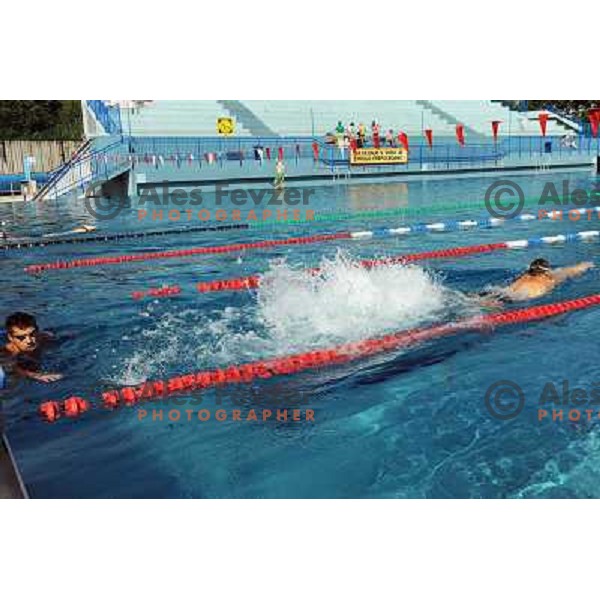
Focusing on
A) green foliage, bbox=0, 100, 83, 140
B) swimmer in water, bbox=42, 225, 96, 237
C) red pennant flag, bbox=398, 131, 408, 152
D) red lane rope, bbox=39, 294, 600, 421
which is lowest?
red lane rope, bbox=39, 294, 600, 421

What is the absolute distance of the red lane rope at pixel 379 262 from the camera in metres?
6.79

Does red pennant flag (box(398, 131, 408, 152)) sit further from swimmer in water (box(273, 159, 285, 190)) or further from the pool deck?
the pool deck

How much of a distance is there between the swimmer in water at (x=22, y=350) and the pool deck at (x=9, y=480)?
1331mm

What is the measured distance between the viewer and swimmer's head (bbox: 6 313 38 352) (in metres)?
4.34

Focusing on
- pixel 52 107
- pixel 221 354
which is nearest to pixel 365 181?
pixel 52 107

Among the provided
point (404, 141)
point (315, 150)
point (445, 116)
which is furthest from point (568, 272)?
point (445, 116)

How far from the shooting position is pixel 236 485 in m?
3.06

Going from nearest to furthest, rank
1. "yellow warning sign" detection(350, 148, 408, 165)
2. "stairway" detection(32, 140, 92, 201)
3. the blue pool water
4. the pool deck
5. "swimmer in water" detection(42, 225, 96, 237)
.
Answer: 1. the pool deck
2. the blue pool water
3. "swimmer in water" detection(42, 225, 96, 237)
4. "stairway" detection(32, 140, 92, 201)
5. "yellow warning sign" detection(350, 148, 408, 165)

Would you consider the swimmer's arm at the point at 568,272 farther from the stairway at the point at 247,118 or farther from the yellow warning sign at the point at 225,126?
the stairway at the point at 247,118

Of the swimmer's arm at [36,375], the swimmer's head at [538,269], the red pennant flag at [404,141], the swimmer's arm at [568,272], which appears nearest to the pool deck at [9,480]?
the swimmer's arm at [36,375]
